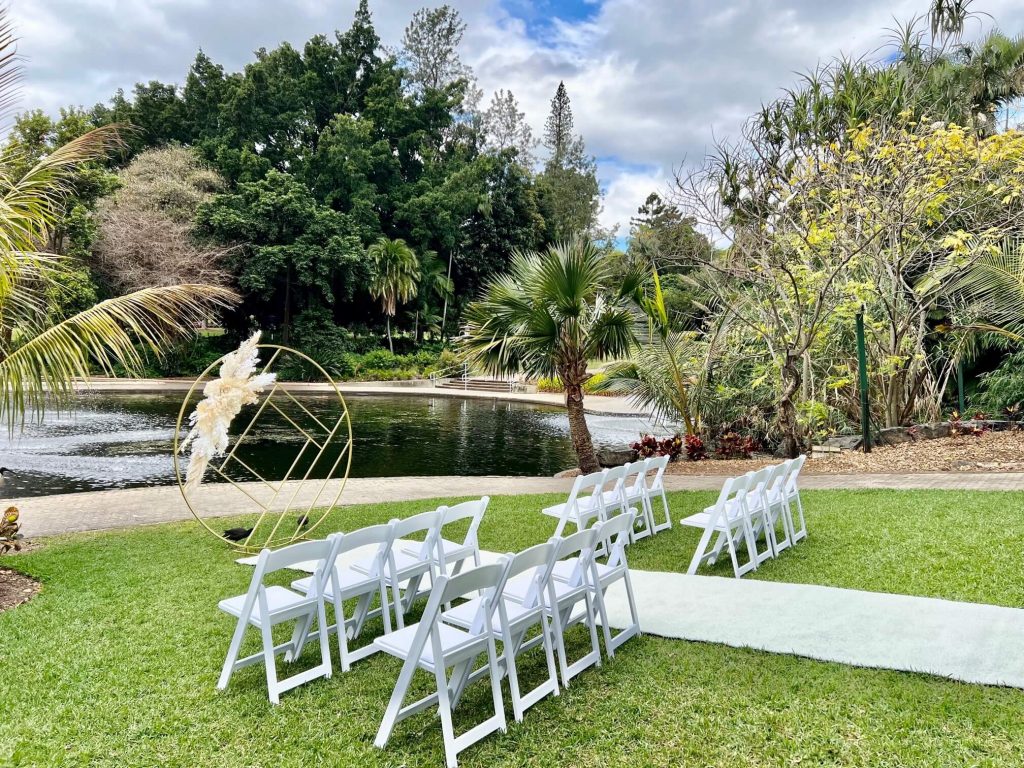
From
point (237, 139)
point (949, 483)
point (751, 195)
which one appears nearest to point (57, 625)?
point (949, 483)

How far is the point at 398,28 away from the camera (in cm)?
4559

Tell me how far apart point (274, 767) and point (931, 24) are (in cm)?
2205

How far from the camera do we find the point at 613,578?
398 cm

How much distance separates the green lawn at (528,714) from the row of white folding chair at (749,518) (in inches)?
23.3

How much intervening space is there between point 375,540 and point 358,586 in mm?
289

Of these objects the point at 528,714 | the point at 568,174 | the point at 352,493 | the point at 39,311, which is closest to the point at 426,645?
the point at 528,714

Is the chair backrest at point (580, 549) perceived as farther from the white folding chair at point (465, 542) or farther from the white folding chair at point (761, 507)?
the white folding chair at point (761, 507)

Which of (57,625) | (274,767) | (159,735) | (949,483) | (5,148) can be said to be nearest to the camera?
(274,767)

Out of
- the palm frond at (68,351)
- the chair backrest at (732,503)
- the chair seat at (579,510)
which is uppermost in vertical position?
the palm frond at (68,351)

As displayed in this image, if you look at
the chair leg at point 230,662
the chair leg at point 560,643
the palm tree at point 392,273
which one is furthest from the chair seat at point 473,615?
the palm tree at point 392,273

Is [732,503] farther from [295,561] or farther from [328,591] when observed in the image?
[295,561]

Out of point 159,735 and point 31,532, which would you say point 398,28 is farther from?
point 159,735

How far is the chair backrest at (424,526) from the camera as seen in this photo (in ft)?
13.3

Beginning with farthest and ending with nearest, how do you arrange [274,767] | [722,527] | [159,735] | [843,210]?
[843,210]
[722,527]
[159,735]
[274,767]
